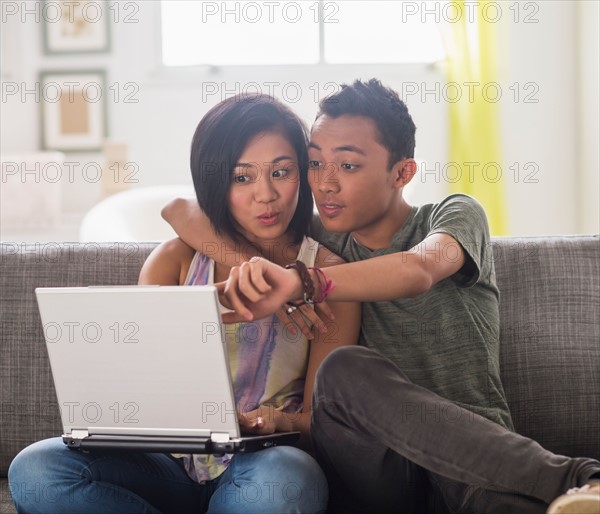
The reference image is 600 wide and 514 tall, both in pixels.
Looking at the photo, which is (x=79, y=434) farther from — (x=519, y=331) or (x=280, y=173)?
(x=519, y=331)

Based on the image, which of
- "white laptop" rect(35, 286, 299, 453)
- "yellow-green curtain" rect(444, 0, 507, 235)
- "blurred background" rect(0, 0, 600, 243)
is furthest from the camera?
"blurred background" rect(0, 0, 600, 243)

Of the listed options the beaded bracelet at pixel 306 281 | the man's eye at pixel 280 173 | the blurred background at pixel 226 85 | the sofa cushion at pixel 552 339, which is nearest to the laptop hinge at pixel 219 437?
the beaded bracelet at pixel 306 281

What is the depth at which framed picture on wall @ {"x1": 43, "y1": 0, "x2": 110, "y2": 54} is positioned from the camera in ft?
14.1

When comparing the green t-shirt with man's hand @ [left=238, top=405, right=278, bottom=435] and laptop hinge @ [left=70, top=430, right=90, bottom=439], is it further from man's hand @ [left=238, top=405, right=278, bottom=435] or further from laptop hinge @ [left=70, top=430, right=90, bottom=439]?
laptop hinge @ [left=70, top=430, right=90, bottom=439]

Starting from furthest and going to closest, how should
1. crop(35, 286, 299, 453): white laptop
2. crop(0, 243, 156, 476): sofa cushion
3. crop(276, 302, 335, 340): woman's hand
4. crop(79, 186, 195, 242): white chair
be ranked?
crop(79, 186, 195, 242): white chair → crop(0, 243, 156, 476): sofa cushion → crop(276, 302, 335, 340): woman's hand → crop(35, 286, 299, 453): white laptop

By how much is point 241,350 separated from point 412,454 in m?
0.36

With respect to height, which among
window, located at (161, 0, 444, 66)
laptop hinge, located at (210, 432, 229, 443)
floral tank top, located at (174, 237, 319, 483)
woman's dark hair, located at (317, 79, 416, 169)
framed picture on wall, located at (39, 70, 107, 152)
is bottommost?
laptop hinge, located at (210, 432, 229, 443)

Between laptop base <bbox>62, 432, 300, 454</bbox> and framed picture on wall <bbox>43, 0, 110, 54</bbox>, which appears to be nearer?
laptop base <bbox>62, 432, 300, 454</bbox>

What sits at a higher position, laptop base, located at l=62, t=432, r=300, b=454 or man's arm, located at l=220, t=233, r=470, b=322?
man's arm, located at l=220, t=233, r=470, b=322

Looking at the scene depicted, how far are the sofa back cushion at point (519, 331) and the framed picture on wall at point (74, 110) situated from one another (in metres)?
2.79

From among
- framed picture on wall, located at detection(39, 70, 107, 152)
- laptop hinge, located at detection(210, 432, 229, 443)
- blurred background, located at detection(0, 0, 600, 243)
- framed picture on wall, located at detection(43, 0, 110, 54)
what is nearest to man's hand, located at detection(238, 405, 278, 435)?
laptop hinge, located at detection(210, 432, 229, 443)

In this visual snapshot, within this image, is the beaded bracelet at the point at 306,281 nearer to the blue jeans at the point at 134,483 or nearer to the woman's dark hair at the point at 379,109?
the blue jeans at the point at 134,483

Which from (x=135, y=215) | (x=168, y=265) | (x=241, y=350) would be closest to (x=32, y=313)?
(x=168, y=265)

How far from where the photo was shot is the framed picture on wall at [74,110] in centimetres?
431
